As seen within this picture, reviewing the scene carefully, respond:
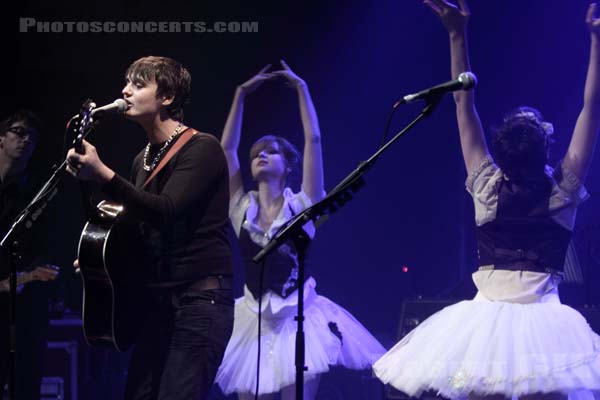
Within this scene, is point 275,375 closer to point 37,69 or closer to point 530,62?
point 530,62

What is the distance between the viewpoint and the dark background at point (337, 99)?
23.0 ft

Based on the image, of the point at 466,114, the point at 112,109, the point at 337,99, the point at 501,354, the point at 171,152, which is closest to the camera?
the point at 112,109

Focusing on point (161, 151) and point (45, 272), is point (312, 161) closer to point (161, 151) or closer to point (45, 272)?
point (45, 272)

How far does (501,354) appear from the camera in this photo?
396 cm

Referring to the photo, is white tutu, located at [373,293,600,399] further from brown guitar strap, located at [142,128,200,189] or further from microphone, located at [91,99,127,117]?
microphone, located at [91,99,127,117]

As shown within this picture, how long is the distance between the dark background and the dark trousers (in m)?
3.93

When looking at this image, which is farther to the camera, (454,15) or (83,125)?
(454,15)

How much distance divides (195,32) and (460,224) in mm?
2773

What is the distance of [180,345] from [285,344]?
2480 millimetres

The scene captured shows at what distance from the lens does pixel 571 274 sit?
5.57 m

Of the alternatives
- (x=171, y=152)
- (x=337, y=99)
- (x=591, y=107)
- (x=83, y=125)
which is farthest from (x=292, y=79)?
(x=83, y=125)

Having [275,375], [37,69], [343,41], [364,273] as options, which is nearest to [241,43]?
[343,41]

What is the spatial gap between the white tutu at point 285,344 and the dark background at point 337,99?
126 centimetres

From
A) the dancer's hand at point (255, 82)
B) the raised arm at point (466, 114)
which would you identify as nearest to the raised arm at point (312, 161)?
the dancer's hand at point (255, 82)
